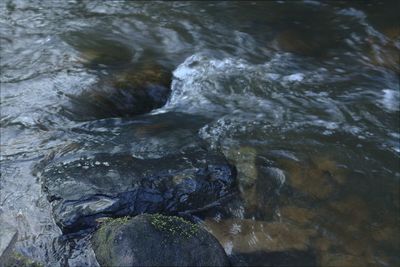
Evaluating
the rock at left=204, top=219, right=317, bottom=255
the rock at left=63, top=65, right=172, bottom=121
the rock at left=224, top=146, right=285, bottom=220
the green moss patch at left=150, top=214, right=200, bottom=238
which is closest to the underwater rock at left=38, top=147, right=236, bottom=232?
the rock at left=224, top=146, right=285, bottom=220

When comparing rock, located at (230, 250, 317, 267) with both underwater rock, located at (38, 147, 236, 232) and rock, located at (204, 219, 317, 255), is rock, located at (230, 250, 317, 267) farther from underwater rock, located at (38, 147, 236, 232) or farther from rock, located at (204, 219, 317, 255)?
underwater rock, located at (38, 147, 236, 232)

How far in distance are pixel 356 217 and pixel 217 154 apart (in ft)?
5.06

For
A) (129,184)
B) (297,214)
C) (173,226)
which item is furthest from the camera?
(297,214)

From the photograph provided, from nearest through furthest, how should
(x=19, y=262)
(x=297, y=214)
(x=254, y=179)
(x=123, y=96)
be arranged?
(x=19, y=262), (x=297, y=214), (x=254, y=179), (x=123, y=96)

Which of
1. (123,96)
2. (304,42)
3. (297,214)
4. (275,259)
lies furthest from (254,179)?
(304,42)

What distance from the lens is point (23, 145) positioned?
17.3 feet

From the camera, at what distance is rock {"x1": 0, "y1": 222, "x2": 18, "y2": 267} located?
3.84 meters

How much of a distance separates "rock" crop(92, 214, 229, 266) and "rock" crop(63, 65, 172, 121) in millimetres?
2559

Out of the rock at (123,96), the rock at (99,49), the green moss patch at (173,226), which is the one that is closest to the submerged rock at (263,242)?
the green moss patch at (173,226)

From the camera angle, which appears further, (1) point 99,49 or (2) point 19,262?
(1) point 99,49

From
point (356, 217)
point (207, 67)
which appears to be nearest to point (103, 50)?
point (207, 67)

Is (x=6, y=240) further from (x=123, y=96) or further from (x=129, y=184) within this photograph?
(x=123, y=96)

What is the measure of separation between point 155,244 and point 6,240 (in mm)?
1378

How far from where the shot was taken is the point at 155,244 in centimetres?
348
